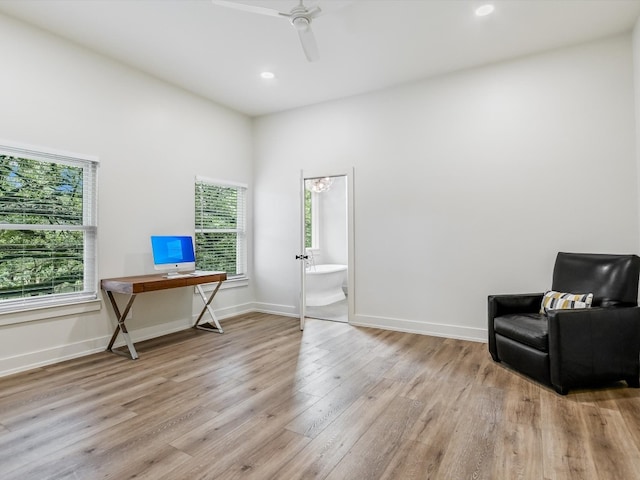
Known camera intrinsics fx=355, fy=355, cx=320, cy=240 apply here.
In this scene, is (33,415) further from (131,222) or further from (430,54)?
(430,54)

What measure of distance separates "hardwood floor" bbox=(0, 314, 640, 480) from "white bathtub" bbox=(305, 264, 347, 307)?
2.69m

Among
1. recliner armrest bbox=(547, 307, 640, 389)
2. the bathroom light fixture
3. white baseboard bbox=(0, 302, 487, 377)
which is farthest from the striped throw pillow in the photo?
the bathroom light fixture

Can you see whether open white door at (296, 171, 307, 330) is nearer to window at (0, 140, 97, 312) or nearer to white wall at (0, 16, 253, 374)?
white wall at (0, 16, 253, 374)

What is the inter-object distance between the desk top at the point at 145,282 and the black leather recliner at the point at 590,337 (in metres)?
3.19

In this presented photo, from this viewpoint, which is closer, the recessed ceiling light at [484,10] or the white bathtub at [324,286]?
the recessed ceiling light at [484,10]

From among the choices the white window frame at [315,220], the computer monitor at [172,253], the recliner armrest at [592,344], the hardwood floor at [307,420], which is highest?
the white window frame at [315,220]

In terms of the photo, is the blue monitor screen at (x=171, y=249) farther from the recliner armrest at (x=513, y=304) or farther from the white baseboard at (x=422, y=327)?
the recliner armrest at (x=513, y=304)

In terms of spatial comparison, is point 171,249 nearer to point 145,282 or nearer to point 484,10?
point 145,282

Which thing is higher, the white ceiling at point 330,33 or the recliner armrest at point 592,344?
the white ceiling at point 330,33

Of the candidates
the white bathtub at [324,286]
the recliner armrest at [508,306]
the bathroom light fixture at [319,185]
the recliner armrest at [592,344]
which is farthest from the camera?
the bathroom light fixture at [319,185]

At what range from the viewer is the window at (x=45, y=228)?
3.07m

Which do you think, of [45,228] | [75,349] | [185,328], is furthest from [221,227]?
[75,349]

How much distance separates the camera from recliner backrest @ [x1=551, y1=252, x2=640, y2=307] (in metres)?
2.84

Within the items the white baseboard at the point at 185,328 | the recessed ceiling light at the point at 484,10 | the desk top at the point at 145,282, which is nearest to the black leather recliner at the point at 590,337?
the white baseboard at the point at 185,328
